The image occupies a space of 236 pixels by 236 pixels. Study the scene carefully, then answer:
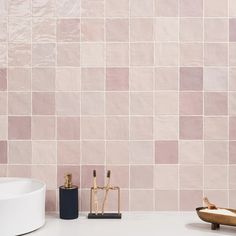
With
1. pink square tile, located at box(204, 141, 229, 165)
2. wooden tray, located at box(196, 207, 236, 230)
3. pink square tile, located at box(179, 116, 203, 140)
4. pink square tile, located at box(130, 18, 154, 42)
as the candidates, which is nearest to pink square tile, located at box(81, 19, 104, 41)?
pink square tile, located at box(130, 18, 154, 42)

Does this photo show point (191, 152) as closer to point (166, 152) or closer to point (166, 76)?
point (166, 152)

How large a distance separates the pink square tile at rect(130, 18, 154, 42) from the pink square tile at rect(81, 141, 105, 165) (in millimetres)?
414

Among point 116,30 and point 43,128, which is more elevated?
point 116,30

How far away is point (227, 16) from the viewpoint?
1640 mm

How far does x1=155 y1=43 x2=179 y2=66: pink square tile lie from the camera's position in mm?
1641

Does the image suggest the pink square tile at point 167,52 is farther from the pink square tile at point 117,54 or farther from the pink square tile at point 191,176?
the pink square tile at point 191,176

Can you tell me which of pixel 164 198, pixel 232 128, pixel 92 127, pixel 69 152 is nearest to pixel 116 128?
pixel 92 127

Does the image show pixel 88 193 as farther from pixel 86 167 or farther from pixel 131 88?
pixel 131 88

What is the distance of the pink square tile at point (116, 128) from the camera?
1646 millimetres

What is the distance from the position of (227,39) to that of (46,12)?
682 mm

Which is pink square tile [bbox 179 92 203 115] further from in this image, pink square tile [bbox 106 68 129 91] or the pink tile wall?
pink square tile [bbox 106 68 129 91]

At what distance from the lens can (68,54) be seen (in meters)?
1.64

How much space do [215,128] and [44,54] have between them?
2.28 ft

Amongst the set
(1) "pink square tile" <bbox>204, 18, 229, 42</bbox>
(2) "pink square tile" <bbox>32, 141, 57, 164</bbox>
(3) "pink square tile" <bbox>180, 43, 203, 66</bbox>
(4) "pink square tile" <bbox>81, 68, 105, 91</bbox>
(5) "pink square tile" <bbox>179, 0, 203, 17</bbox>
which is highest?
(5) "pink square tile" <bbox>179, 0, 203, 17</bbox>
